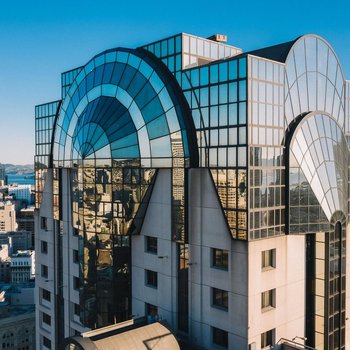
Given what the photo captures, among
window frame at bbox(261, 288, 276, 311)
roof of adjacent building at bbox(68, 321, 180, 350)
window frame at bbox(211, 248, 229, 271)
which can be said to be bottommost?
roof of adjacent building at bbox(68, 321, 180, 350)

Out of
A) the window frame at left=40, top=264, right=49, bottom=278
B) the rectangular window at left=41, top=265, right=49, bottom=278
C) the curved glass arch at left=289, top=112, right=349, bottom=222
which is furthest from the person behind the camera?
the rectangular window at left=41, top=265, right=49, bottom=278

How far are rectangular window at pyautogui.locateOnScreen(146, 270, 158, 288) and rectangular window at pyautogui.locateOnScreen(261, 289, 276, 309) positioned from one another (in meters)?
8.68

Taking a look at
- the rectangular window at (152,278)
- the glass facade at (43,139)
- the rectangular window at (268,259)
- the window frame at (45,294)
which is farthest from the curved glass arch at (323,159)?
the window frame at (45,294)

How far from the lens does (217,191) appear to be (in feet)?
94.7

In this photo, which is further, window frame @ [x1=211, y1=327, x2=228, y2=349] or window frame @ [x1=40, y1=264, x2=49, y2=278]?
window frame @ [x1=40, y1=264, x2=49, y2=278]

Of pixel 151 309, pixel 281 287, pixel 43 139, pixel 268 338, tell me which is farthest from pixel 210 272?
pixel 43 139

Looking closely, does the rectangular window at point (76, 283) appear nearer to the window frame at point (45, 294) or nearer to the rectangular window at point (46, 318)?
the window frame at point (45, 294)

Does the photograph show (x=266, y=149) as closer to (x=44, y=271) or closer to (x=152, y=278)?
(x=152, y=278)

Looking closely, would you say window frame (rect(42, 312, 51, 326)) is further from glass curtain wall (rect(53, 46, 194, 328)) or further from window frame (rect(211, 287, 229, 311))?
window frame (rect(211, 287, 229, 311))

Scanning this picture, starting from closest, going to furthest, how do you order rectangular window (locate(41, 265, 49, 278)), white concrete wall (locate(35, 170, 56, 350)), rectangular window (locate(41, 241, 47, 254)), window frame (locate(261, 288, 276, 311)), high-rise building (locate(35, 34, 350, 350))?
high-rise building (locate(35, 34, 350, 350)) < window frame (locate(261, 288, 276, 311)) < white concrete wall (locate(35, 170, 56, 350)) < rectangular window (locate(41, 265, 49, 278)) < rectangular window (locate(41, 241, 47, 254))

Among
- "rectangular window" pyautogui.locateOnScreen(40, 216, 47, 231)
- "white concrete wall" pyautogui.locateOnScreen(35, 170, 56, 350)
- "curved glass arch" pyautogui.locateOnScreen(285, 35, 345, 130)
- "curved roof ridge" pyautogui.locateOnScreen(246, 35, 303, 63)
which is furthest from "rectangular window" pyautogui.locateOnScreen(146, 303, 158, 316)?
"curved roof ridge" pyautogui.locateOnScreen(246, 35, 303, 63)

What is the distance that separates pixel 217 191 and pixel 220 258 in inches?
182

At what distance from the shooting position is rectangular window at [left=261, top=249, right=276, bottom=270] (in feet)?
95.5

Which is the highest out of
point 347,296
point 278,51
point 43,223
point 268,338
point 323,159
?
point 278,51
